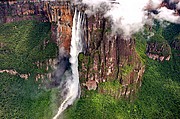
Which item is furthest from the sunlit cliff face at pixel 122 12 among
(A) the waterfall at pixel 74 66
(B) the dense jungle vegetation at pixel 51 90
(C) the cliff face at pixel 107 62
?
(B) the dense jungle vegetation at pixel 51 90

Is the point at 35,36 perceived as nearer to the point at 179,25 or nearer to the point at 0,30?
the point at 0,30

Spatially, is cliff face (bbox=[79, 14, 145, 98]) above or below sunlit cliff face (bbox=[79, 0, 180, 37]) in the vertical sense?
below

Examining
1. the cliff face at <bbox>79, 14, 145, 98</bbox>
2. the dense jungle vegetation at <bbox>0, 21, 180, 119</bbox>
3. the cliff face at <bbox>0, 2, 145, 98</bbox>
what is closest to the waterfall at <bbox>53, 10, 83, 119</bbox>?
the dense jungle vegetation at <bbox>0, 21, 180, 119</bbox>

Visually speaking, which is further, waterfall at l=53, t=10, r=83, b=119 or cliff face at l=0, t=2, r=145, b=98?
waterfall at l=53, t=10, r=83, b=119

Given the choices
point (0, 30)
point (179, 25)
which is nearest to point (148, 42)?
point (179, 25)

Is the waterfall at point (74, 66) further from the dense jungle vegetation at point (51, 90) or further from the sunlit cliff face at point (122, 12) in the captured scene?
the sunlit cliff face at point (122, 12)

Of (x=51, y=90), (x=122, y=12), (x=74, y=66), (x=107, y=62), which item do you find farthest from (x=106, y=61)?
(x=51, y=90)

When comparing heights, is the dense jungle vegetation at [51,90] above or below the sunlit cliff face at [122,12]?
below

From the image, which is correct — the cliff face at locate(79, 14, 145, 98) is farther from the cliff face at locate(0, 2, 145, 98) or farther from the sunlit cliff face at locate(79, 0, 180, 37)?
the sunlit cliff face at locate(79, 0, 180, 37)

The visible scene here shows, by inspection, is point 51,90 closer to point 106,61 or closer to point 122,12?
point 106,61
